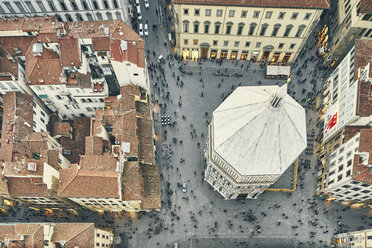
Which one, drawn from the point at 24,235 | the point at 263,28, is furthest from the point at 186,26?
the point at 24,235

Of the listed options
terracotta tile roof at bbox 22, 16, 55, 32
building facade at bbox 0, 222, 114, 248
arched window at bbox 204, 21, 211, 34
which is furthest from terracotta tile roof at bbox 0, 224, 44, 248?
arched window at bbox 204, 21, 211, 34

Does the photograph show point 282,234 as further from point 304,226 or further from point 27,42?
point 27,42

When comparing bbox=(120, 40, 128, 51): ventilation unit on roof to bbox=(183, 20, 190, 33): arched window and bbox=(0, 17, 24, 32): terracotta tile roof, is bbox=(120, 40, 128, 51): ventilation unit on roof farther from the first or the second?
bbox=(0, 17, 24, 32): terracotta tile roof

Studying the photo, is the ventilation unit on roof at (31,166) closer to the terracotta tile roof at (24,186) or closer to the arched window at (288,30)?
the terracotta tile roof at (24,186)

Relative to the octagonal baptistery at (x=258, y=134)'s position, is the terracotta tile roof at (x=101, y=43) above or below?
above

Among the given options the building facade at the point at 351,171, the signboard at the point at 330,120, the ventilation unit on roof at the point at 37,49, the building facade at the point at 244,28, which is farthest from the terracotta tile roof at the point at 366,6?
the ventilation unit on roof at the point at 37,49

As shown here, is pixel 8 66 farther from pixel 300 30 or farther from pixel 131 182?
pixel 300 30

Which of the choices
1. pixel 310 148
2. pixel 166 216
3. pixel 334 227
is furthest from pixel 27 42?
pixel 334 227
